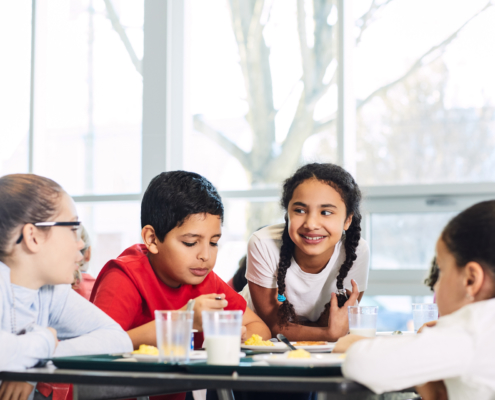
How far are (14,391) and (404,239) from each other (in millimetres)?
3173

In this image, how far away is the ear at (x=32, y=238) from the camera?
1326 mm

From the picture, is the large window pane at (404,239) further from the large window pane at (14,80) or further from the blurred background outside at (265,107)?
the large window pane at (14,80)

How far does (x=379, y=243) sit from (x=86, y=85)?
8.82 ft

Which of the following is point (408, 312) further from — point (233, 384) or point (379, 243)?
point (233, 384)

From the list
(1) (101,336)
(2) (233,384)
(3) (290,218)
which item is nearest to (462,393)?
(2) (233,384)

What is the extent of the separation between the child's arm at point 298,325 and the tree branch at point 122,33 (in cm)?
273

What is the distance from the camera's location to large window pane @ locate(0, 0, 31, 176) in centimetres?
482

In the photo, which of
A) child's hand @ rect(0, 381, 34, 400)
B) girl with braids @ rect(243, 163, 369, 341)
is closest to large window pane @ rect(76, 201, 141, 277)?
girl with braids @ rect(243, 163, 369, 341)

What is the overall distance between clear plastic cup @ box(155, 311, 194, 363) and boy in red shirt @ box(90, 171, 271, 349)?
563 mm

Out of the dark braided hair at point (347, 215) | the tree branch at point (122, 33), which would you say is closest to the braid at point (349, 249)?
the dark braided hair at point (347, 215)

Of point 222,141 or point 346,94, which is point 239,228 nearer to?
point 222,141

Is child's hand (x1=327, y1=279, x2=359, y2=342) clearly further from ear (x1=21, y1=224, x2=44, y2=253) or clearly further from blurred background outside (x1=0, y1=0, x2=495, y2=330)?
blurred background outside (x1=0, y1=0, x2=495, y2=330)

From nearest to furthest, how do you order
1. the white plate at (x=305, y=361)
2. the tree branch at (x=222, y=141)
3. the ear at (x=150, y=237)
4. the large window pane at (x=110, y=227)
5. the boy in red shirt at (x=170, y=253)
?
1. the white plate at (x=305, y=361)
2. the boy in red shirt at (x=170, y=253)
3. the ear at (x=150, y=237)
4. the tree branch at (x=222, y=141)
5. the large window pane at (x=110, y=227)

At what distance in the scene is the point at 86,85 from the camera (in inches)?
184
